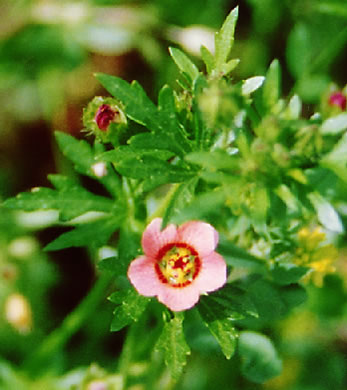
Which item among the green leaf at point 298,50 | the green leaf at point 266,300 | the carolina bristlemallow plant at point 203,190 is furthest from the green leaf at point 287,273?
the green leaf at point 298,50

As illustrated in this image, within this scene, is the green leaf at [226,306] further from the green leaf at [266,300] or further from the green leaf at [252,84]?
the green leaf at [252,84]

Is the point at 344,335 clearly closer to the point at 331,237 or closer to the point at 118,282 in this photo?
the point at 331,237

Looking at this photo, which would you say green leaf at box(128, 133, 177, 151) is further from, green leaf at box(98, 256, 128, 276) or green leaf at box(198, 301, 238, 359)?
green leaf at box(198, 301, 238, 359)

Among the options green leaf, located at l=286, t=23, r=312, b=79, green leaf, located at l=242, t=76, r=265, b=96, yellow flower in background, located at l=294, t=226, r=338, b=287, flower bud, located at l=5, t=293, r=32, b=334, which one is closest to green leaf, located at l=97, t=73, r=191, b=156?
green leaf, located at l=242, t=76, r=265, b=96

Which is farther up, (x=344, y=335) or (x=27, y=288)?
(x=27, y=288)

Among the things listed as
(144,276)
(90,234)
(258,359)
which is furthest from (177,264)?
(258,359)

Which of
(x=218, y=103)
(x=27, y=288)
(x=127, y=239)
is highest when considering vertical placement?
(x=218, y=103)

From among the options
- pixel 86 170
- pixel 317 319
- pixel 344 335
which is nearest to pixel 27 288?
pixel 86 170
